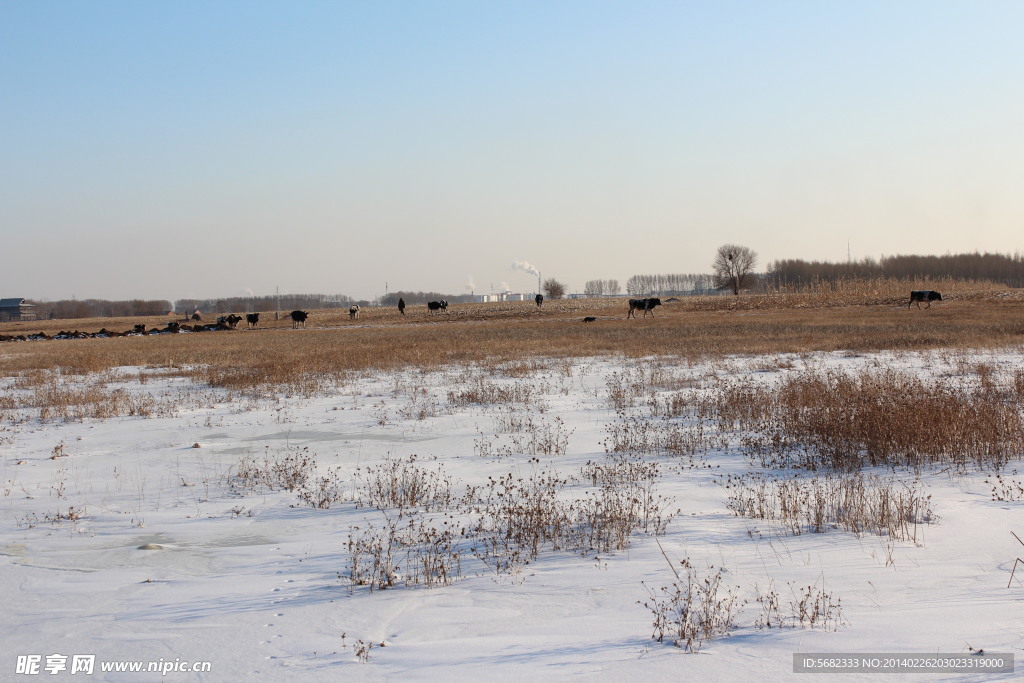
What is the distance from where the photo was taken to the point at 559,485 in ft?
27.7

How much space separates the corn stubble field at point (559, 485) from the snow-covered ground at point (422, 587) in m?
0.04

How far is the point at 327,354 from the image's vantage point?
86.3 feet

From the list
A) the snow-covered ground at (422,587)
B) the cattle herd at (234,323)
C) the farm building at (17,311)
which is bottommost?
the snow-covered ground at (422,587)

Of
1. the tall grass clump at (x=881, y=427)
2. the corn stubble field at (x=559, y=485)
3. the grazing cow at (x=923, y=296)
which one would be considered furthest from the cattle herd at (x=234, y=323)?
the tall grass clump at (x=881, y=427)

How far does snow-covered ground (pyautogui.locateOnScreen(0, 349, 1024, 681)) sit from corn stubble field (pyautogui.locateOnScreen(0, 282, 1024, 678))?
4 cm

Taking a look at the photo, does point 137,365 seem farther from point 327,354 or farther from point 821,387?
point 821,387

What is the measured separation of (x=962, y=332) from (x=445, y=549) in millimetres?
26233

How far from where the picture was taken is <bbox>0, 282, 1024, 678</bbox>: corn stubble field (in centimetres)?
461

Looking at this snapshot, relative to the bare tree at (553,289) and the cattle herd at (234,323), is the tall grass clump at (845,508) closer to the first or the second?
the cattle herd at (234,323)

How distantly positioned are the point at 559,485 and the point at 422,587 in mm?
3329

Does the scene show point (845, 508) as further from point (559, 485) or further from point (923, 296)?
point (923, 296)

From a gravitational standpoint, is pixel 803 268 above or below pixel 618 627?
above

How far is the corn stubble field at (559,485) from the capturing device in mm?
4609

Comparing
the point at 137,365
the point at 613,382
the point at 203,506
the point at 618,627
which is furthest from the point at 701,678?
the point at 137,365
